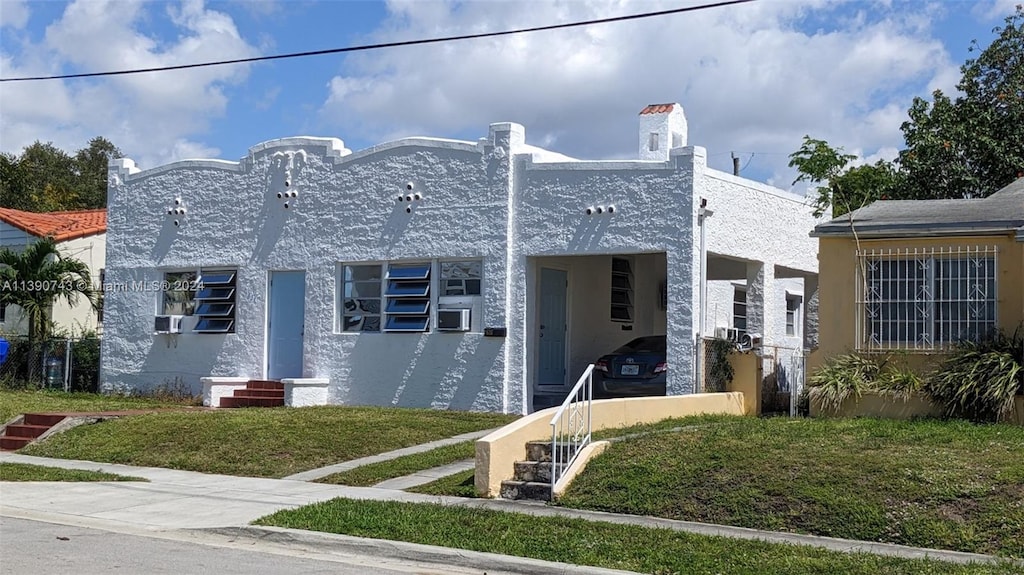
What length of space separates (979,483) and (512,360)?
32.1 ft

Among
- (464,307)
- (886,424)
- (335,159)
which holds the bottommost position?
(886,424)

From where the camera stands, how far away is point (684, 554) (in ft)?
30.5

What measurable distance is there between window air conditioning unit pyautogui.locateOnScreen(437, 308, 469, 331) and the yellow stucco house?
5800 mm

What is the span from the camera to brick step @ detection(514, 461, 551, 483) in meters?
12.4

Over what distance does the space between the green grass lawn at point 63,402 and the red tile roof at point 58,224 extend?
6394mm

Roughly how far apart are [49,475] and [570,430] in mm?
6422

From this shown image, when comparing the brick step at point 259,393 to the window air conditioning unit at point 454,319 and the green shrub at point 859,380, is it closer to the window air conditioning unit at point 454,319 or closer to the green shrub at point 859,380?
the window air conditioning unit at point 454,319

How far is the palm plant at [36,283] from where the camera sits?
24984 millimetres

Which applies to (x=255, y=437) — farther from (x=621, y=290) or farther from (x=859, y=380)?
(x=621, y=290)

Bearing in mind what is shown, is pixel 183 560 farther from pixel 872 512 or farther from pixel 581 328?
pixel 581 328

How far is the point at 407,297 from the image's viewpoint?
67.5 ft

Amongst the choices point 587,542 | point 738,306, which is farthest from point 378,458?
point 738,306

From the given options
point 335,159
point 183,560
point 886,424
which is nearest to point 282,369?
point 335,159

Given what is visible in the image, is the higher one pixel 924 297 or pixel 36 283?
pixel 36 283
